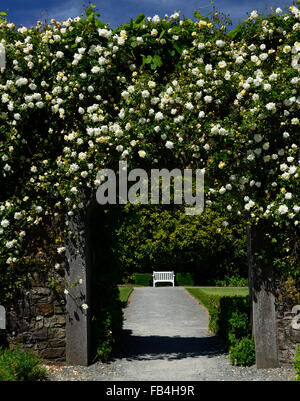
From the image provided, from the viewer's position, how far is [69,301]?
6176mm

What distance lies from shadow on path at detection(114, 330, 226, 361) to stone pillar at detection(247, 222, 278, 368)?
1.23 metres

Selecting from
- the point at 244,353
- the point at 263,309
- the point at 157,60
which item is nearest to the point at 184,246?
the point at 244,353

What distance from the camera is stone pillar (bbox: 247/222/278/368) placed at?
6.00 m

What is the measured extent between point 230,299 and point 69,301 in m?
3.22

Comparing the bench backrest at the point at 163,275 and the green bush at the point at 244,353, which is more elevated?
the green bush at the point at 244,353

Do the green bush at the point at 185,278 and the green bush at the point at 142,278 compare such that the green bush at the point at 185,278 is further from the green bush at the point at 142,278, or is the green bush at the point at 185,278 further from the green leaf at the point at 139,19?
the green leaf at the point at 139,19

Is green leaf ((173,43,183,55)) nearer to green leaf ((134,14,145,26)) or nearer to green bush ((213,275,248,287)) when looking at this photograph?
green leaf ((134,14,145,26))

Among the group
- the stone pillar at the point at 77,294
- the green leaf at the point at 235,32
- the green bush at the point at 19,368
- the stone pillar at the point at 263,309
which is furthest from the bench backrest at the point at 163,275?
the green leaf at the point at 235,32

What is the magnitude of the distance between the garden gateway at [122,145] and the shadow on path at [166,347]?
959 millimetres

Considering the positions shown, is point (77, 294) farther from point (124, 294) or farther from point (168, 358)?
point (124, 294)

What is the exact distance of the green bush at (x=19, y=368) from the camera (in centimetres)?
484

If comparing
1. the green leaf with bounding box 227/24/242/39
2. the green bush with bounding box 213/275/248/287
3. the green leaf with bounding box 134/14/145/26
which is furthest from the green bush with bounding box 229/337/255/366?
the green bush with bounding box 213/275/248/287

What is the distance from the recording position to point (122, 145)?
594 centimetres

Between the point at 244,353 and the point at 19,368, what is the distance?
303 cm
